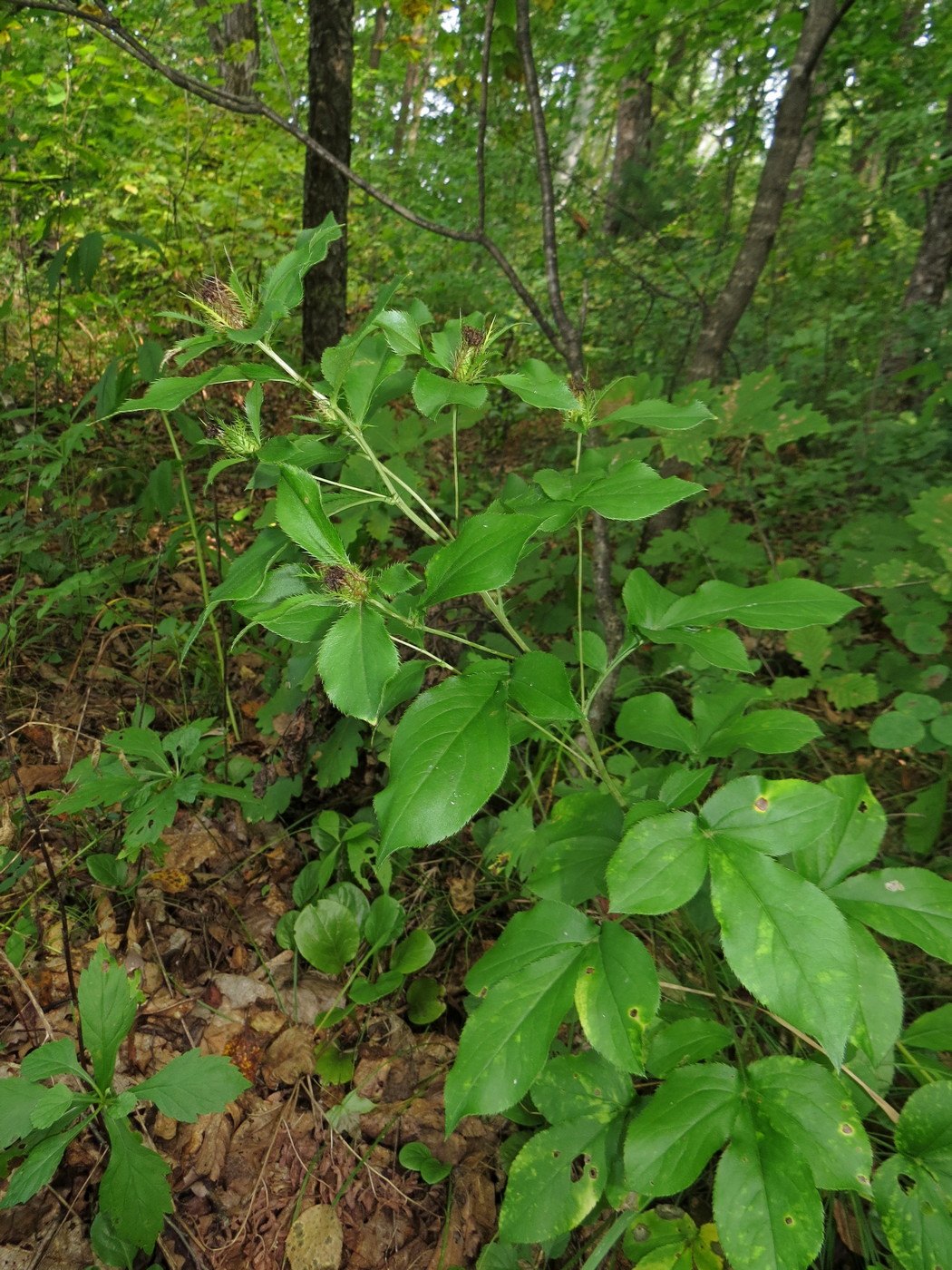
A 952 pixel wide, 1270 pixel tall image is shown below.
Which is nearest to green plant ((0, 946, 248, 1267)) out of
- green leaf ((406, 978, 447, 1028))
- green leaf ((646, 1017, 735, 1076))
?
green leaf ((406, 978, 447, 1028))

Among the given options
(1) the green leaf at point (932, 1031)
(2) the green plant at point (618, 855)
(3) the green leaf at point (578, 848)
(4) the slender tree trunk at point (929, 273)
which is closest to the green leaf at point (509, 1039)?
(2) the green plant at point (618, 855)

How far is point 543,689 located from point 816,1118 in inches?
28.5

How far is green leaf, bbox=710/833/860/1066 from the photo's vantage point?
747mm

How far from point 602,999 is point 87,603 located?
243 cm

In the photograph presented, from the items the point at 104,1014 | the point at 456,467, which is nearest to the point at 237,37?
the point at 456,467

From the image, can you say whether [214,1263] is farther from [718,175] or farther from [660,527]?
[718,175]

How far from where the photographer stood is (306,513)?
80 centimetres

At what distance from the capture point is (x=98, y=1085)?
1.20m

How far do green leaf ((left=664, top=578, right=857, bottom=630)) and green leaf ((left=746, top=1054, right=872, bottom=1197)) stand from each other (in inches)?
25.4

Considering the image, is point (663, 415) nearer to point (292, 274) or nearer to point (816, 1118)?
point (292, 274)

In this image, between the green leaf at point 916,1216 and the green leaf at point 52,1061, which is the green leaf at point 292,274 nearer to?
the green leaf at point 52,1061

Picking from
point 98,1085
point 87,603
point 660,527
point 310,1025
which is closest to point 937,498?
point 660,527

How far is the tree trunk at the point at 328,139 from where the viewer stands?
332cm

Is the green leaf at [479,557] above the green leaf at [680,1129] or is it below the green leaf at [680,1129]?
above
